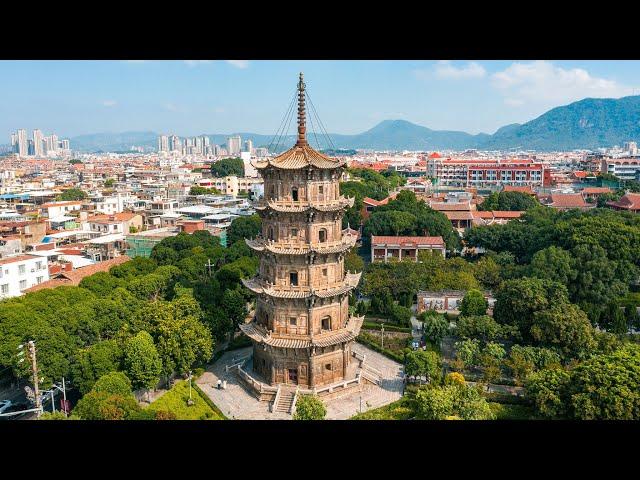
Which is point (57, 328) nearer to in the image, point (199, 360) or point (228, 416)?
point (199, 360)

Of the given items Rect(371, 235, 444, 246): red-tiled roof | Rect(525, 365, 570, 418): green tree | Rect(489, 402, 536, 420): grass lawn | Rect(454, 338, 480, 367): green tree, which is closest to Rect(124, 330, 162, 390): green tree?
Rect(454, 338, 480, 367): green tree

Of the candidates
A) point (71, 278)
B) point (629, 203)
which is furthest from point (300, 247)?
point (629, 203)

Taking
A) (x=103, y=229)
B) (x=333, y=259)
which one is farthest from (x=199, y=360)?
(x=103, y=229)

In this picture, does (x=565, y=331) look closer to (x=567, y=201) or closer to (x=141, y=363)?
(x=141, y=363)

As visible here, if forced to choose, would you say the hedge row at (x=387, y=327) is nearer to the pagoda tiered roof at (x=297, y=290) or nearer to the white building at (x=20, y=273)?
the pagoda tiered roof at (x=297, y=290)

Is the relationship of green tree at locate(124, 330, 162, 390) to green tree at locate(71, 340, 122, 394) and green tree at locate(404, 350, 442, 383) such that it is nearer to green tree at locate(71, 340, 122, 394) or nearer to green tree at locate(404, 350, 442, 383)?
green tree at locate(71, 340, 122, 394)
